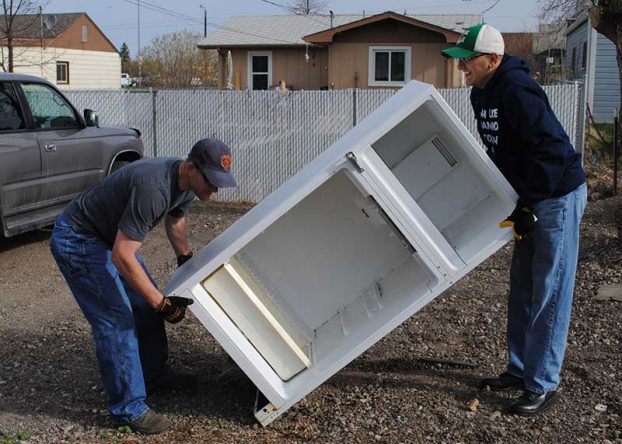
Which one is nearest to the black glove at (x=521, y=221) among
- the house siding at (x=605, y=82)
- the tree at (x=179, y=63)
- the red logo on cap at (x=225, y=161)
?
the red logo on cap at (x=225, y=161)

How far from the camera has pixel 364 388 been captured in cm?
443

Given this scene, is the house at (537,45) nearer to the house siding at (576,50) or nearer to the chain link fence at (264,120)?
the house siding at (576,50)

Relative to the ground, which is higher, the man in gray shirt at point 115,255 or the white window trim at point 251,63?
the white window trim at point 251,63

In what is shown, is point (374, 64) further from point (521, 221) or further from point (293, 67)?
point (521, 221)

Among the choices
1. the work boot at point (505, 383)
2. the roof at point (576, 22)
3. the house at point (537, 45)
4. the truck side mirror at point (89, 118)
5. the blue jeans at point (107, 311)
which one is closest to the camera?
the blue jeans at point (107, 311)

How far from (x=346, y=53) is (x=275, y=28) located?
487cm

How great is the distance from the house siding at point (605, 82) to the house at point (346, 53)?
4323mm

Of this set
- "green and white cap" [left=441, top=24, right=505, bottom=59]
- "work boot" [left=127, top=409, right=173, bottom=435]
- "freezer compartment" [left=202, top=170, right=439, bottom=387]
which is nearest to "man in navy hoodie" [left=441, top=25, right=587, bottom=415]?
"green and white cap" [left=441, top=24, right=505, bottom=59]

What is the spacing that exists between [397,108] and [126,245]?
147 centimetres

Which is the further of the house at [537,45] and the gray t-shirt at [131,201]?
the house at [537,45]

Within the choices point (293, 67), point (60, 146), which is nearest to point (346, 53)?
point (293, 67)

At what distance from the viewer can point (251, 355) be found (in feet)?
12.9

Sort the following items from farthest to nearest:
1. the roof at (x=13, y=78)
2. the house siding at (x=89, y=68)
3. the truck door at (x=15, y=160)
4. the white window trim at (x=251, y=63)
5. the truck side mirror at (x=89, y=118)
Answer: the house siding at (x=89, y=68) < the white window trim at (x=251, y=63) < the truck side mirror at (x=89, y=118) < the roof at (x=13, y=78) < the truck door at (x=15, y=160)

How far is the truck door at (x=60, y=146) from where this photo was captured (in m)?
8.29
